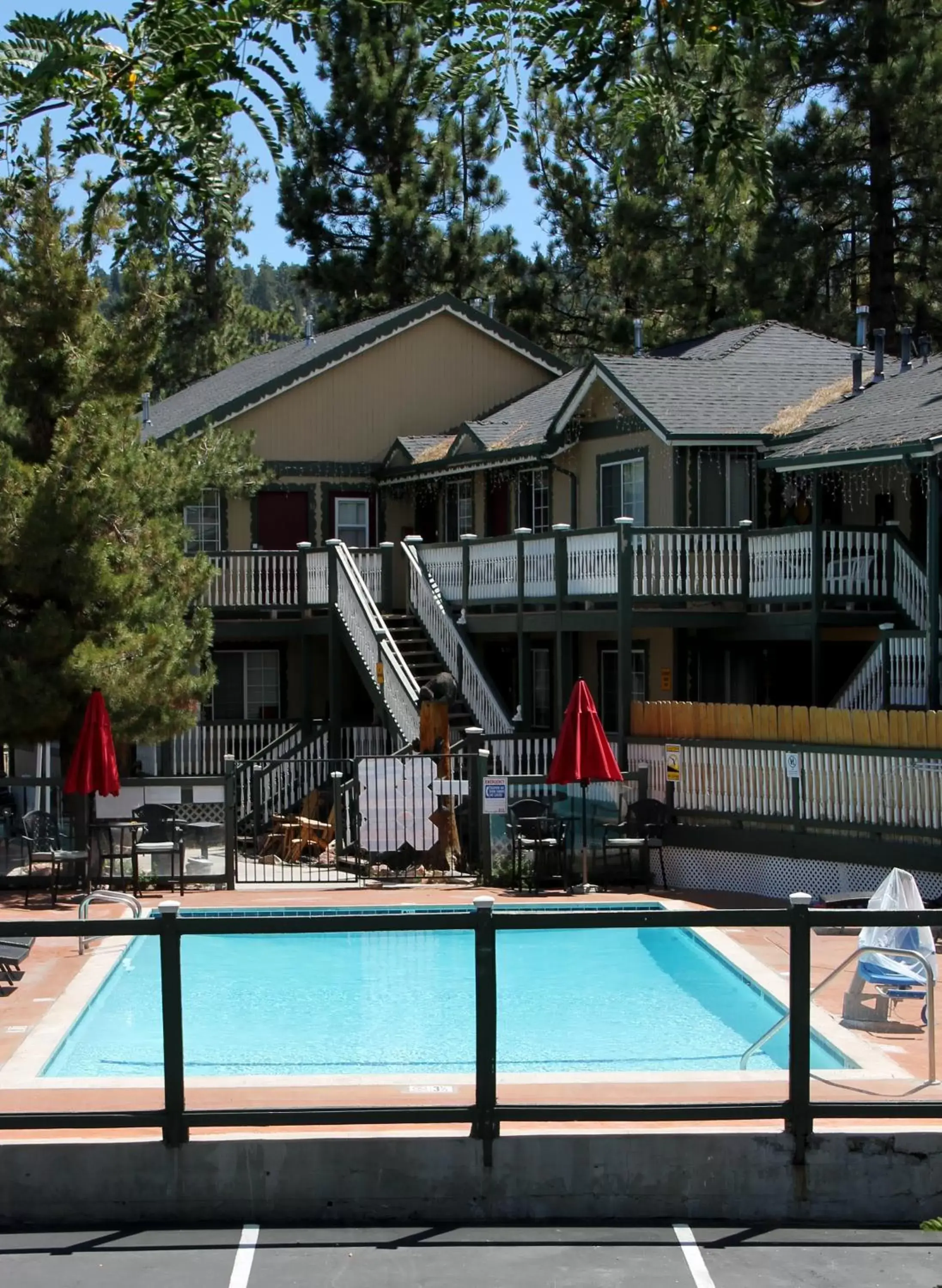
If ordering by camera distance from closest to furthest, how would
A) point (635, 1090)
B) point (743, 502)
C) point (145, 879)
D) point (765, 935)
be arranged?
point (635, 1090) < point (765, 935) < point (145, 879) < point (743, 502)

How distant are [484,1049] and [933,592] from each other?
14356mm

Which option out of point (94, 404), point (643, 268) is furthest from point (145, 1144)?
point (643, 268)

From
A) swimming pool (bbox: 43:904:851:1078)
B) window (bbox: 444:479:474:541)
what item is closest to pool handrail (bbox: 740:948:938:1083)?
swimming pool (bbox: 43:904:851:1078)

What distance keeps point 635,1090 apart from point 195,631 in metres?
14.5

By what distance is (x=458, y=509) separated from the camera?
33.4m

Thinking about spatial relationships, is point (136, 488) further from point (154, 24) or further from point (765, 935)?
point (154, 24)

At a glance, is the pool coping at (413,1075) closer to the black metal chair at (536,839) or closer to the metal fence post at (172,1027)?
the metal fence post at (172,1027)

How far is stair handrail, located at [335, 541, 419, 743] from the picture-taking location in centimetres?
2597

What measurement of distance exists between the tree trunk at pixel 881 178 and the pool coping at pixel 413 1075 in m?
27.6

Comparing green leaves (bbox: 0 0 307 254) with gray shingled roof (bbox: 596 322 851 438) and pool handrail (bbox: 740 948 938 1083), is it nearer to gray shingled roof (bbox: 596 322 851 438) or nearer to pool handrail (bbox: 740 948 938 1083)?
pool handrail (bbox: 740 948 938 1083)

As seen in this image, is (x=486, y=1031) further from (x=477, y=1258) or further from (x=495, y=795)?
(x=495, y=795)

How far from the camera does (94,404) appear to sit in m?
21.0

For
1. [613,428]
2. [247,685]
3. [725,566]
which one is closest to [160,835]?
[725,566]

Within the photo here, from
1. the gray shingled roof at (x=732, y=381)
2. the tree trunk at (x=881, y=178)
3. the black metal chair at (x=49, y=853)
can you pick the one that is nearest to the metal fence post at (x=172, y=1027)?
the black metal chair at (x=49, y=853)
